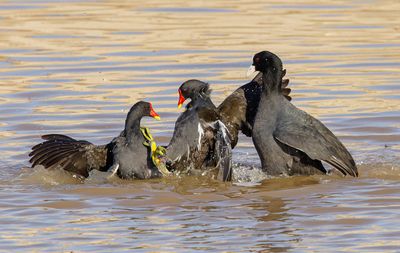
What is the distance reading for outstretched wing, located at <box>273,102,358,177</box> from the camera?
984cm

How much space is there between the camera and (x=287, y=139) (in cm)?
991

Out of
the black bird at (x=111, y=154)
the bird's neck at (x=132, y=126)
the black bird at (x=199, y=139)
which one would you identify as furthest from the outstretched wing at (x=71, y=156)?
the black bird at (x=199, y=139)

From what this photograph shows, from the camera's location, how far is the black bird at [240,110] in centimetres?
1064

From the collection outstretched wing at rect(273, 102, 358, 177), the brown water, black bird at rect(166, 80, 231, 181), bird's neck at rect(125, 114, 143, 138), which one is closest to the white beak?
black bird at rect(166, 80, 231, 181)

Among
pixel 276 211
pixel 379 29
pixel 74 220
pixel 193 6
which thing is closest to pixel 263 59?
pixel 276 211

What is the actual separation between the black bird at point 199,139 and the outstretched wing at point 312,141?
504 millimetres

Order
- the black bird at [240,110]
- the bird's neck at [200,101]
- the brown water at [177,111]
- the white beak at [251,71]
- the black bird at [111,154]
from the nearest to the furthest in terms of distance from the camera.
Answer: the brown water at [177,111] < the black bird at [111,154] < the bird's neck at [200,101] < the white beak at [251,71] < the black bird at [240,110]

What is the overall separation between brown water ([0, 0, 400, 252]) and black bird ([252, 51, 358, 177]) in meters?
0.25

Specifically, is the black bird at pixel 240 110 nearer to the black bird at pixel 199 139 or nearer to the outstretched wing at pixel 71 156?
the black bird at pixel 199 139

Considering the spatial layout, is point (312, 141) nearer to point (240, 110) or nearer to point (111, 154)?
point (240, 110)

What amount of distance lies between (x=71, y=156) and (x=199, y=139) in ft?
3.80

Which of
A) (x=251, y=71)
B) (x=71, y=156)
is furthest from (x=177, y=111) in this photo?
(x=71, y=156)

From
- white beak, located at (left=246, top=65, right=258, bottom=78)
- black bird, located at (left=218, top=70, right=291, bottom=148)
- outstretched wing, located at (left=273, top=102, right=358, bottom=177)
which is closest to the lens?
outstretched wing, located at (left=273, top=102, right=358, bottom=177)

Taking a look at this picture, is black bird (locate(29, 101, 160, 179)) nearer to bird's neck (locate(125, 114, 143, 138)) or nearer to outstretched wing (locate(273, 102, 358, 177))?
bird's neck (locate(125, 114, 143, 138))
